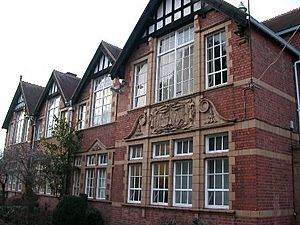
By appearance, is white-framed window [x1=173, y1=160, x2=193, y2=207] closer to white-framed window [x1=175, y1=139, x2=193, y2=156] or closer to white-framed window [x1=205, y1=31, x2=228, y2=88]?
white-framed window [x1=175, y1=139, x2=193, y2=156]

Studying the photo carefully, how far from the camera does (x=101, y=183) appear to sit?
1672cm

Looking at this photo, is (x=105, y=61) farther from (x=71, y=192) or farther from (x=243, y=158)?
(x=243, y=158)

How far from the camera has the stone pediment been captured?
16.9m

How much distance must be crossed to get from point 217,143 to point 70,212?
6706mm

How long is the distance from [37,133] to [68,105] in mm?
5610

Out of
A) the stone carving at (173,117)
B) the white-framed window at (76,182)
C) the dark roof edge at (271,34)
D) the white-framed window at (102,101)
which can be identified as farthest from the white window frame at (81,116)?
the dark roof edge at (271,34)

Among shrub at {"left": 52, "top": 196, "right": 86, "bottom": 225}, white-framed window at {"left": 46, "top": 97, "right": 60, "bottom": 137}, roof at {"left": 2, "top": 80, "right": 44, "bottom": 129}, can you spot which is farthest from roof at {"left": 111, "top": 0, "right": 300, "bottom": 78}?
roof at {"left": 2, "top": 80, "right": 44, "bottom": 129}

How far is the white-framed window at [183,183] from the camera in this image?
11.5m

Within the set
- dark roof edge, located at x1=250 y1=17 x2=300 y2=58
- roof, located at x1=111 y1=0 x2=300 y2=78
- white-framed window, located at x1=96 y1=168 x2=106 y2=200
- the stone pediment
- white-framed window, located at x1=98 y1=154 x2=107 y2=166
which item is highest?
roof, located at x1=111 y1=0 x2=300 y2=78

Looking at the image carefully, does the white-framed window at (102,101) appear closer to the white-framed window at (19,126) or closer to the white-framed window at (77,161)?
the white-framed window at (77,161)

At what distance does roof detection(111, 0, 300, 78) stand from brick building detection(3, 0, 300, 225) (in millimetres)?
39

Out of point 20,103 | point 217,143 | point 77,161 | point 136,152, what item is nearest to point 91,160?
point 77,161

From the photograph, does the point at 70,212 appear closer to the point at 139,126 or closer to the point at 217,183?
the point at 139,126

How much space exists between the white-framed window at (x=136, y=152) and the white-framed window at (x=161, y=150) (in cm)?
86
